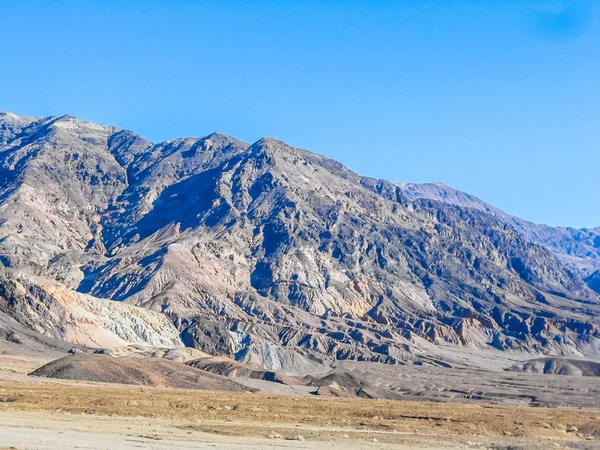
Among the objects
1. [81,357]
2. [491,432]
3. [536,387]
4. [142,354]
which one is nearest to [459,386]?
[536,387]

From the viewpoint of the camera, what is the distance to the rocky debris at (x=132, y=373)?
4070 inches

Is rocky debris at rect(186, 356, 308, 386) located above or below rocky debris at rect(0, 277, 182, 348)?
below

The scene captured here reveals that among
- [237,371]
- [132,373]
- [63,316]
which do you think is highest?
[63,316]

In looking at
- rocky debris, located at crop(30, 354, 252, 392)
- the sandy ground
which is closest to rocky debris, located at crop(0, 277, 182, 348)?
rocky debris, located at crop(30, 354, 252, 392)

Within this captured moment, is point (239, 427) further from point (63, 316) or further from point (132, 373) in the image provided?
point (63, 316)

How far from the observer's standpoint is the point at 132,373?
11125cm

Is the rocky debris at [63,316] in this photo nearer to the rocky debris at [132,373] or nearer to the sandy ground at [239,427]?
the rocky debris at [132,373]

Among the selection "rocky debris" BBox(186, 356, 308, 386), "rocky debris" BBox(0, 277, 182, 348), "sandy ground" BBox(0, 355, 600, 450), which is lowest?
"rocky debris" BBox(186, 356, 308, 386)

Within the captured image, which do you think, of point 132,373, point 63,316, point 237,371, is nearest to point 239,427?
point 132,373

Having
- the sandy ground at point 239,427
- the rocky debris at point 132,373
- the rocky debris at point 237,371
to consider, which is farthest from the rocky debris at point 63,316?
the sandy ground at point 239,427

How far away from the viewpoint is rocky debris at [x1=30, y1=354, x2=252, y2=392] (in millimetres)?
103375

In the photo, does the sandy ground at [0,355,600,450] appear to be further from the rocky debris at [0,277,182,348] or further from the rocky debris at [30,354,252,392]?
the rocky debris at [0,277,182,348]

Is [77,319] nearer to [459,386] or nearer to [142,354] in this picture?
[142,354]

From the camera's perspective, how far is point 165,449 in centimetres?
3631
